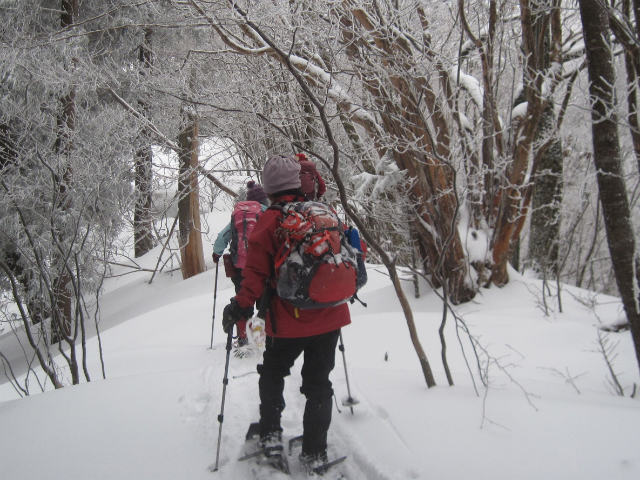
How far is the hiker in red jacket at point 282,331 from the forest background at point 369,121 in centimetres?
35

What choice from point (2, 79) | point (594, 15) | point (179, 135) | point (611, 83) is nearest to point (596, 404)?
point (611, 83)

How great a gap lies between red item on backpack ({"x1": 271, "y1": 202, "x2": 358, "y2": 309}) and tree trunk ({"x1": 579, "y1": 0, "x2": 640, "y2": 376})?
5.38 feet

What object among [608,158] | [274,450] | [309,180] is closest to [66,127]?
[309,180]

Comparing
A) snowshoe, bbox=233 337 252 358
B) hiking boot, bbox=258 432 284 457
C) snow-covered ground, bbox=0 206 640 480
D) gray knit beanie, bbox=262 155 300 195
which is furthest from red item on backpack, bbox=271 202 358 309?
snowshoe, bbox=233 337 252 358

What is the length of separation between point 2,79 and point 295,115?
642 centimetres

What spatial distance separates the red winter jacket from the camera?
225 centimetres

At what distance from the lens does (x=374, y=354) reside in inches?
183

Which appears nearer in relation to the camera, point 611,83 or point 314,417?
point 314,417

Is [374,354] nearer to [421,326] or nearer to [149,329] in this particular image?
[421,326]

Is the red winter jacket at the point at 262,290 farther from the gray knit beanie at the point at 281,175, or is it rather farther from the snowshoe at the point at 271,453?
the snowshoe at the point at 271,453

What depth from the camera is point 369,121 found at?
565 cm

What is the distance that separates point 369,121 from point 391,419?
3984mm

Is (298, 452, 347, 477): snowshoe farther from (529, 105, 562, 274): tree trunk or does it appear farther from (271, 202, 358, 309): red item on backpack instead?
(529, 105, 562, 274): tree trunk

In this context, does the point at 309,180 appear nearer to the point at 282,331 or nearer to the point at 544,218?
the point at 282,331
